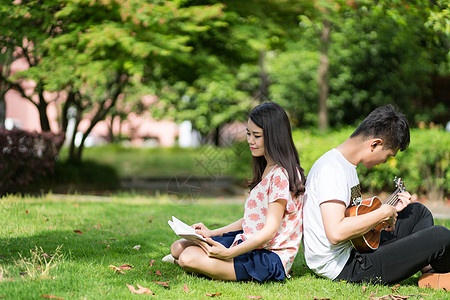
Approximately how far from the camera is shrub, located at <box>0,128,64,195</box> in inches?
302

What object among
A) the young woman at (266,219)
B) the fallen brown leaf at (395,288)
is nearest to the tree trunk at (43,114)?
the young woman at (266,219)

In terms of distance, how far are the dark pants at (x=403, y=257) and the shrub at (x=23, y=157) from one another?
19.4ft

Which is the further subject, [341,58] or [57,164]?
[341,58]

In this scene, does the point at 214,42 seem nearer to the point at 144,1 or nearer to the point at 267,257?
the point at 144,1

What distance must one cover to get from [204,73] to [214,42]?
1.04m

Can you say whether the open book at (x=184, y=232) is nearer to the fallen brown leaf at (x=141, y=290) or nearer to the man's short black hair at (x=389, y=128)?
the fallen brown leaf at (x=141, y=290)

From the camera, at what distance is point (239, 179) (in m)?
11.9

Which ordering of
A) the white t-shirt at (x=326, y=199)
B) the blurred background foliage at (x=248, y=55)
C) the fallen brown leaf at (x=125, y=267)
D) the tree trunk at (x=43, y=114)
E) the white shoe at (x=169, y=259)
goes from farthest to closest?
1. the tree trunk at (x=43, y=114)
2. the blurred background foliage at (x=248, y=55)
3. the white shoe at (x=169, y=259)
4. the fallen brown leaf at (x=125, y=267)
5. the white t-shirt at (x=326, y=199)

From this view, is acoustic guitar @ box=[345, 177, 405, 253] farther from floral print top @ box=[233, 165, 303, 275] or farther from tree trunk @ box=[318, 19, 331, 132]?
tree trunk @ box=[318, 19, 331, 132]

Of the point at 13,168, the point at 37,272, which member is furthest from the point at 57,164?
the point at 37,272

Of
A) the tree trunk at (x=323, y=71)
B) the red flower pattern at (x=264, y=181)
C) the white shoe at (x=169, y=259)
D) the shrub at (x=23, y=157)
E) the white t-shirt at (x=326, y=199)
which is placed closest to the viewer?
the white t-shirt at (x=326, y=199)

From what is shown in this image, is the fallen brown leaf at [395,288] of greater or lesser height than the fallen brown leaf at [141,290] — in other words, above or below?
below

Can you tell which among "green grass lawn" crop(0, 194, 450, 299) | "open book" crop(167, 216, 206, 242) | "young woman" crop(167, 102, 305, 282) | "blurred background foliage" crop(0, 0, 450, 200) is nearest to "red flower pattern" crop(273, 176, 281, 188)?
"young woman" crop(167, 102, 305, 282)

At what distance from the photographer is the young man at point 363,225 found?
327 cm
